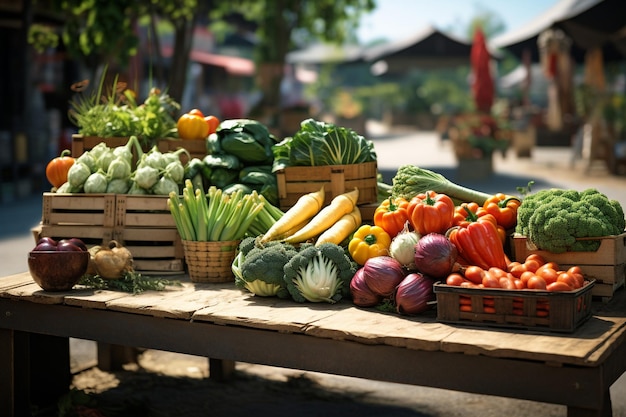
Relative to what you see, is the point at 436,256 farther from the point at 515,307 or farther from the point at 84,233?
the point at 84,233

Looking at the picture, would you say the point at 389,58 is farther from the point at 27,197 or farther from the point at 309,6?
the point at 27,197

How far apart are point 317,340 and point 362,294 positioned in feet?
1.39

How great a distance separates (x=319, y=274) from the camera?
4145 mm

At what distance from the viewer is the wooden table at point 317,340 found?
327cm

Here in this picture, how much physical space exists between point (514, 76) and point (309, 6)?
27.2m

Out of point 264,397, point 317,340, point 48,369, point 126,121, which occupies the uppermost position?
point 126,121

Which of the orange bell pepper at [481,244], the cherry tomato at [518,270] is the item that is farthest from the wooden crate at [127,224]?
the cherry tomato at [518,270]

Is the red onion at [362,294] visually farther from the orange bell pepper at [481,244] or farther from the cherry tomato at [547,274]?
the cherry tomato at [547,274]

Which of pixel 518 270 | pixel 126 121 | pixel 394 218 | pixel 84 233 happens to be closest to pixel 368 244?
pixel 394 218

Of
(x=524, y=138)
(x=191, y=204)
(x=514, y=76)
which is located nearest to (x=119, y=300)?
(x=191, y=204)

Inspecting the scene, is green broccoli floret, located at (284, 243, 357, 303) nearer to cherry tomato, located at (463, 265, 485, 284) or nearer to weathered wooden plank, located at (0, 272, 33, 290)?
cherry tomato, located at (463, 265, 485, 284)

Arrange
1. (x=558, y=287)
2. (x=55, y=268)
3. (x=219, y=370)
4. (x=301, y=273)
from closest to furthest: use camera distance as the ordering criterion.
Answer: (x=558, y=287) < (x=301, y=273) < (x=55, y=268) < (x=219, y=370)

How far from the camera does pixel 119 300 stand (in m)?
4.27

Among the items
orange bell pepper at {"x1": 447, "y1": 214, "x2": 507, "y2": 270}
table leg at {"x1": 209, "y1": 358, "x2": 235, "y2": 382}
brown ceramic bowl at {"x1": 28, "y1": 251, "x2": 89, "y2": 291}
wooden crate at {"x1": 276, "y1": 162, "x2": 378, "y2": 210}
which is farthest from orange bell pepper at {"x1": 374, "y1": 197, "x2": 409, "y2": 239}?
table leg at {"x1": 209, "y1": 358, "x2": 235, "y2": 382}
